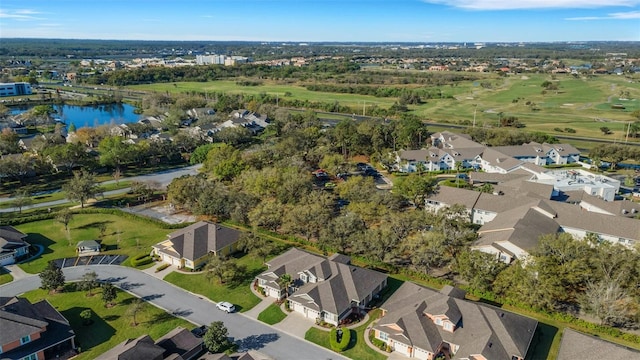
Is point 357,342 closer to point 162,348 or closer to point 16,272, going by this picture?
point 162,348

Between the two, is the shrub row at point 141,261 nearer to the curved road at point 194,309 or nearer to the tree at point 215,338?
the curved road at point 194,309

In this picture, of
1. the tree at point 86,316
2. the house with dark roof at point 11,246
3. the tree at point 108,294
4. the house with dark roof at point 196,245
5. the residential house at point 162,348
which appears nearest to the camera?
the residential house at point 162,348

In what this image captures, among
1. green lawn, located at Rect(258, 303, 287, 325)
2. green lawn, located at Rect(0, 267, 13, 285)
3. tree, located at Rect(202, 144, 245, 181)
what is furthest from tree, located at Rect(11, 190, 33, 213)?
green lawn, located at Rect(258, 303, 287, 325)

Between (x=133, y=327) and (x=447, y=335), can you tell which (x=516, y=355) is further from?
(x=133, y=327)

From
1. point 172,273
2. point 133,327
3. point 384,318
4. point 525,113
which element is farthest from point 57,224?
point 525,113

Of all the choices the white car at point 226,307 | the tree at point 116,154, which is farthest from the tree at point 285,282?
the tree at point 116,154

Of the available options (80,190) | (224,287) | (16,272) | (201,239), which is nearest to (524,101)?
(201,239)
